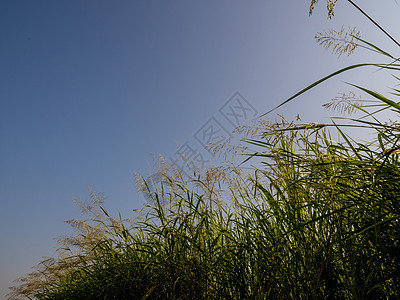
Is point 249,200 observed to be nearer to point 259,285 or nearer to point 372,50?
point 259,285

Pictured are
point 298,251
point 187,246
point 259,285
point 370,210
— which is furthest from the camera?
point 187,246

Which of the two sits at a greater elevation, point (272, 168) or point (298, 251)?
point (272, 168)

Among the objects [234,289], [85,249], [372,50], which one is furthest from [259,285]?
[85,249]

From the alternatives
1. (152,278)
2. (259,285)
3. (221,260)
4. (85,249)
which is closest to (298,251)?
(259,285)

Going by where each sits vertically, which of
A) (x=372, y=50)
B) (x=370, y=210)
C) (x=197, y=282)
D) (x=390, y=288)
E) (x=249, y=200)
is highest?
(x=372, y=50)

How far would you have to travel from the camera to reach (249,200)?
1.84m

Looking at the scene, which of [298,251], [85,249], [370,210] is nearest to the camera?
[370,210]

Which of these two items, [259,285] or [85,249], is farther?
[85,249]

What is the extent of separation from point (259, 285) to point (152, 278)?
66 centimetres

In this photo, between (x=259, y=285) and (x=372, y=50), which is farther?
(x=259, y=285)

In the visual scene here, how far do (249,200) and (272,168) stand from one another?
0.92ft

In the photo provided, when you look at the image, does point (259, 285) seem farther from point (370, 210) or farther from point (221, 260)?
point (370, 210)

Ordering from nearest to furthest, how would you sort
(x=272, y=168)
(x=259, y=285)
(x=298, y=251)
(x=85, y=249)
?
(x=298, y=251), (x=259, y=285), (x=272, y=168), (x=85, y=249)

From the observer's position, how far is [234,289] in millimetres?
1704
